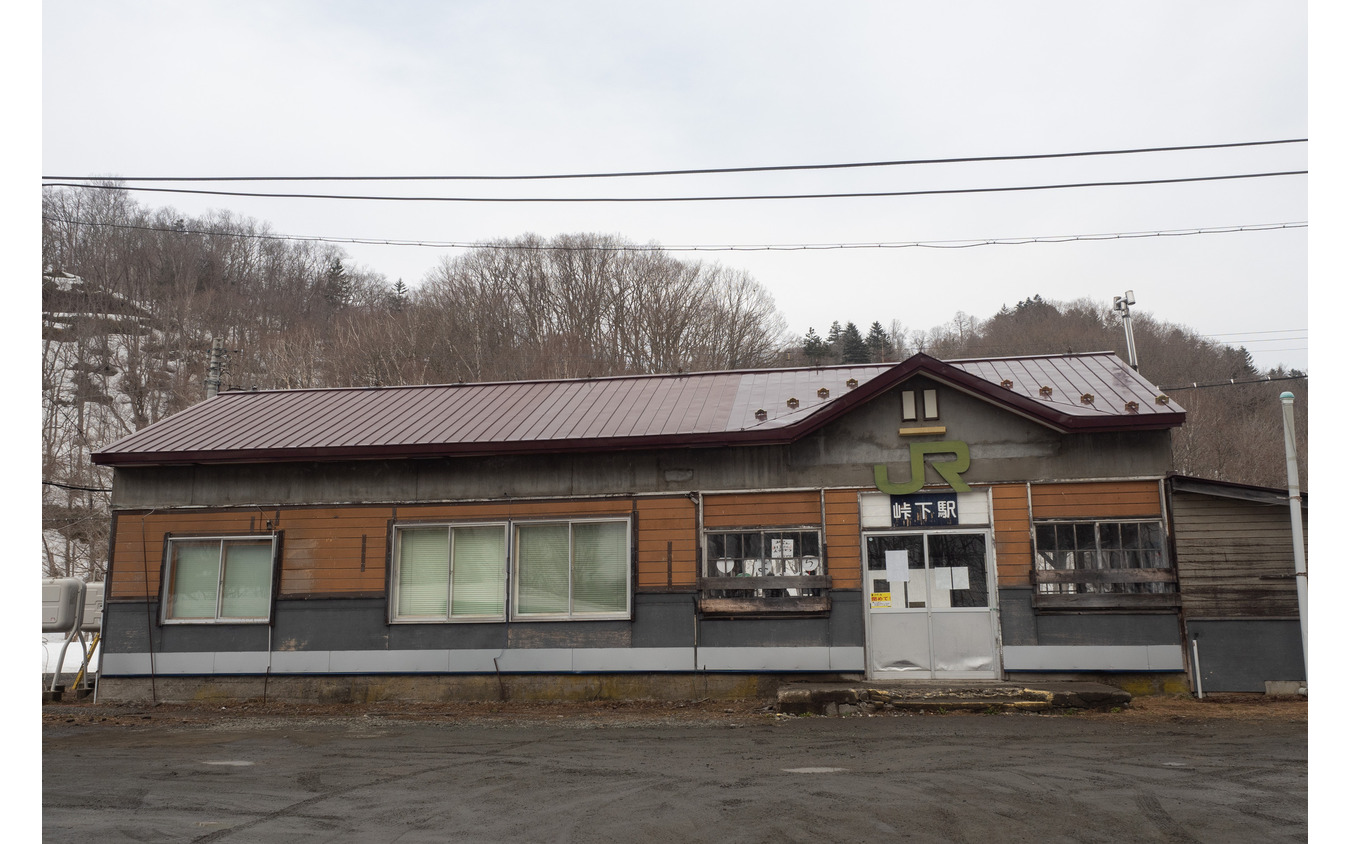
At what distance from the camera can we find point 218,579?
15.3 meters

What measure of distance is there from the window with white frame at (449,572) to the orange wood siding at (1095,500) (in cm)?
786

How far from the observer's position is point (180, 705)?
1478cm

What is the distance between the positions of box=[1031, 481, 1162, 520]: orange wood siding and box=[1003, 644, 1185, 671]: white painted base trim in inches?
69.0

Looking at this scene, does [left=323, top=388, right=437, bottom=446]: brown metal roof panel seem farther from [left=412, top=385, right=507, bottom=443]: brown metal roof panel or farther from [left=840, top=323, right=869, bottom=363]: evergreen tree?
[left=840, top=323, right=869, bottom=363]: evergreen tree

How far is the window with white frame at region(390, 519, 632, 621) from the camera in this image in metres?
14.5

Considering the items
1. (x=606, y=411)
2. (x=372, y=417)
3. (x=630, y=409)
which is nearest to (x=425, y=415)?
(x=372, y=417)

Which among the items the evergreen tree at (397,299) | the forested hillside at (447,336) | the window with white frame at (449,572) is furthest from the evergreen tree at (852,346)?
the window with white frame at (449,572)

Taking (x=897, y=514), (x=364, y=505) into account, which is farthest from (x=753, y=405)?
(x=364, y=505)

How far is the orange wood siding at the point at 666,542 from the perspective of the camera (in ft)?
46.4

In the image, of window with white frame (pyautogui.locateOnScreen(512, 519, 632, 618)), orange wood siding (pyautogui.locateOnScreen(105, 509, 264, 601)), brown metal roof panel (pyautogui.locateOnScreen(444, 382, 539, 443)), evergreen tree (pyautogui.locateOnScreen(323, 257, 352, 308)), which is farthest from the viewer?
evergreen tree (pyautogui.locateOnScreen(323, 257, 352, 308))

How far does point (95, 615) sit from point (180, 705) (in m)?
4.26

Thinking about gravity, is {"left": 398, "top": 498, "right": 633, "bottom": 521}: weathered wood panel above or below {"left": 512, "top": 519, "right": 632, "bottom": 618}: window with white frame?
above

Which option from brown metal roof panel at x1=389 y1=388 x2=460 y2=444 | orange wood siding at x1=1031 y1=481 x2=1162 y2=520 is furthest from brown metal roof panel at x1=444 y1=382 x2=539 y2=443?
orange wood siding at x1=1031 y1=481 x2=1162 y2=520

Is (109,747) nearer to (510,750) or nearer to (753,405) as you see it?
(510,750)
